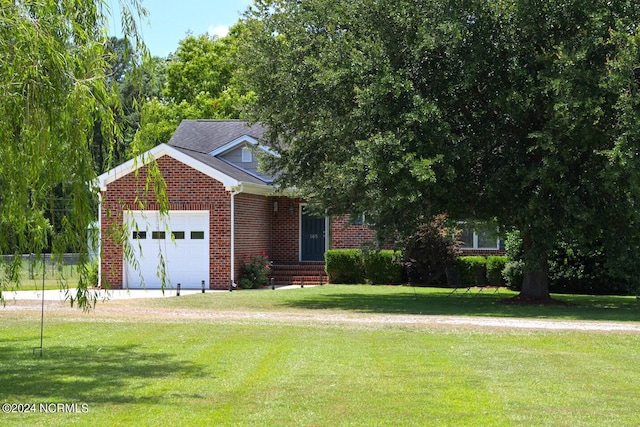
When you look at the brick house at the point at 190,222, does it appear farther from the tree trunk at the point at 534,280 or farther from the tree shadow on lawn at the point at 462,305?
the tree trunk at the point at 534,280

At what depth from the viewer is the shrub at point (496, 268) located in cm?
2883

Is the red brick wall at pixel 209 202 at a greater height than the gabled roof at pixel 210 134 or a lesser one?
lesser

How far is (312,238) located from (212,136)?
6.01 m

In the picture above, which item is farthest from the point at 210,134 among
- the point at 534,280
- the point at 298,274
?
the point at 534,280

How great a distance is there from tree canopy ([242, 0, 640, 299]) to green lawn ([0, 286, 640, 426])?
4.95m

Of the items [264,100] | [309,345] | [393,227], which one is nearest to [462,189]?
[393,227]

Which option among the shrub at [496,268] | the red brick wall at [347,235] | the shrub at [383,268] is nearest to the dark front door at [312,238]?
the red brick wall at [347,235]

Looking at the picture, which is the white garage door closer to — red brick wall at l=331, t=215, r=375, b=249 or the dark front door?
red brick wall at l=331, t=215, r=375, b=249

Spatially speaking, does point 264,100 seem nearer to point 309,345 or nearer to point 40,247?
point 309,345

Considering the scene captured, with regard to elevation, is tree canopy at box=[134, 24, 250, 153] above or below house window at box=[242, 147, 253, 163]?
above

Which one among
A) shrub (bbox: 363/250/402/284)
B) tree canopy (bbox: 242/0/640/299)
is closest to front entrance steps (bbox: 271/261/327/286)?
shrub (bbox: 363/250/402/284)

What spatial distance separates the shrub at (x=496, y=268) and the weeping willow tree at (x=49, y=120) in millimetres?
20164

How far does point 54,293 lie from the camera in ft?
84.7

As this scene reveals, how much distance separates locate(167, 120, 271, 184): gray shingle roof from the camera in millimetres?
30594
